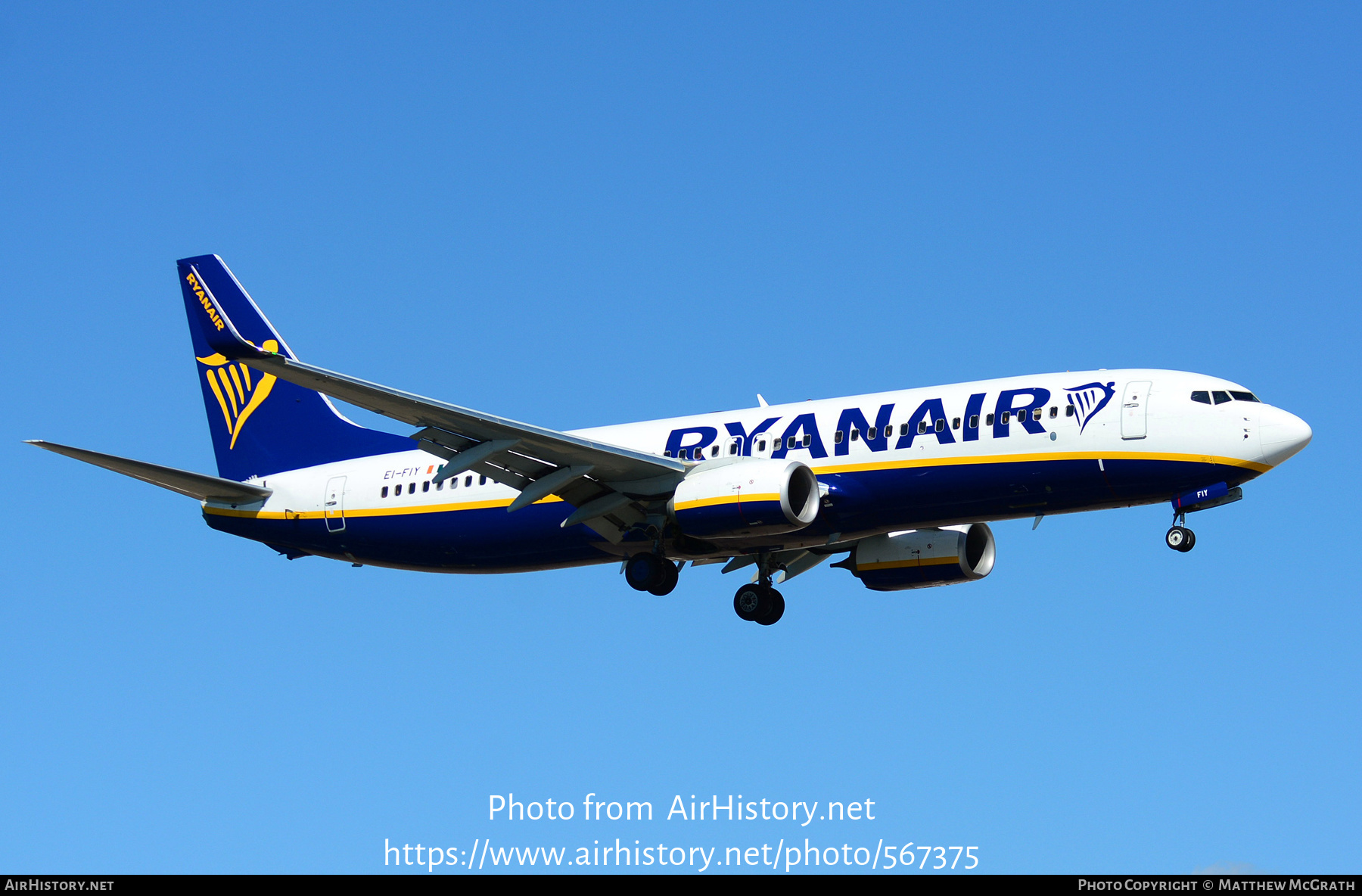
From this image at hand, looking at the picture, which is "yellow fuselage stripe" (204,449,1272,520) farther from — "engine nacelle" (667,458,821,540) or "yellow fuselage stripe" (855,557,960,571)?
"yellow fuselage stripe" (855,557,960,571)

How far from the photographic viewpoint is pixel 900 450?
33.0m

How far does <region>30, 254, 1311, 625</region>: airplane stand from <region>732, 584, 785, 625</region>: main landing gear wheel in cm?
5

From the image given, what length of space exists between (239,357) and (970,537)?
1862 cm

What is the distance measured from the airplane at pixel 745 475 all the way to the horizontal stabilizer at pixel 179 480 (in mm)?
64

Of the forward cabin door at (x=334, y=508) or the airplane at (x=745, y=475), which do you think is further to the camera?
the forward cabin door at (x=334, y=508)

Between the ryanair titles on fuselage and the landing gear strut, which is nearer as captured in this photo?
the ryanair titles on fuselage

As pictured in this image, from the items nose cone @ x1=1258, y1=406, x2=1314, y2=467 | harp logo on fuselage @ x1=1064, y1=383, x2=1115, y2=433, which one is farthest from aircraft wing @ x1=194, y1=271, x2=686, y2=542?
nose cone @ x1=1258, y1=406, x2=1314, y2=467

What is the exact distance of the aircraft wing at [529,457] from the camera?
31.3m

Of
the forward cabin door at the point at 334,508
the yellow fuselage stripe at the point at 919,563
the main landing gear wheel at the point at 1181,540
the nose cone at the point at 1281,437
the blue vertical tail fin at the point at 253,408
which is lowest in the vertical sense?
the main landing gear wheel at the point at 1181,540

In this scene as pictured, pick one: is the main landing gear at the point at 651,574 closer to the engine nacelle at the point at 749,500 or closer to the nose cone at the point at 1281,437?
the engine nacelle at the point at 749,500

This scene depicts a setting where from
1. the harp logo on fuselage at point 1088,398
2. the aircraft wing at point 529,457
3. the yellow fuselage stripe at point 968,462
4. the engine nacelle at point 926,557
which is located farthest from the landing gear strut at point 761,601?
the harp logo on fuselage at point 1088,398

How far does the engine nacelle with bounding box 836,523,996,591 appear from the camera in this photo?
38.1m
